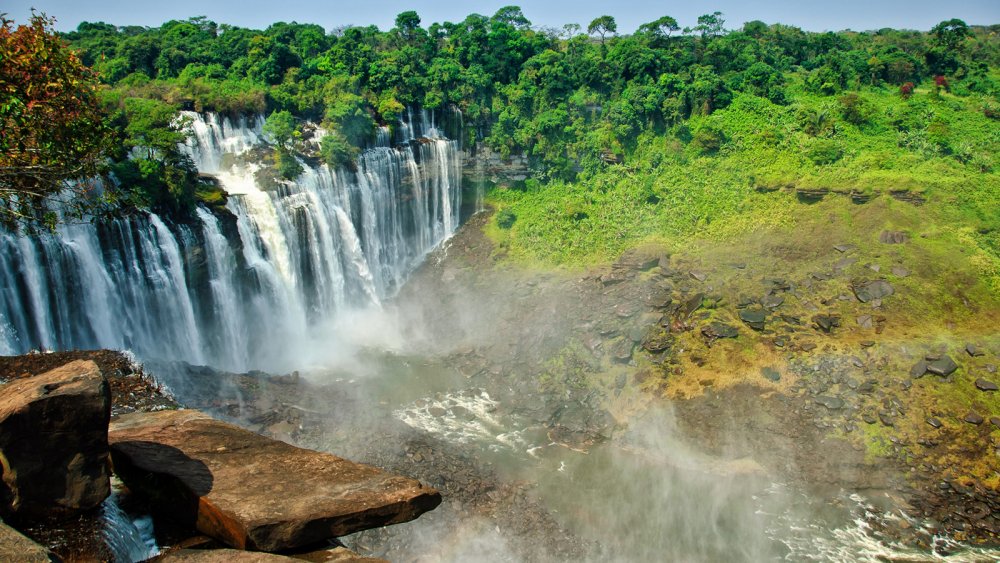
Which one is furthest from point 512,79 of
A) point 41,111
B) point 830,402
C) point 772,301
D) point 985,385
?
point 41,111

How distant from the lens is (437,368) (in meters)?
31.7

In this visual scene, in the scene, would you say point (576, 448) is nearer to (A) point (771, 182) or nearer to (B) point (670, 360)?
(B) point (670, 360)

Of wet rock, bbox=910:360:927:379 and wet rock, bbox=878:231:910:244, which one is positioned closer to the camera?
wet rock, bbox=910:360:927:379

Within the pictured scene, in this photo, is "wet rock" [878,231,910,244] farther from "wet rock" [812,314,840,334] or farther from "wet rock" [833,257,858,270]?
"wet rock" [812,314,840,334]

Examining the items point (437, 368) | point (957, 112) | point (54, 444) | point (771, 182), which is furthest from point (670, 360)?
point (957, 112)

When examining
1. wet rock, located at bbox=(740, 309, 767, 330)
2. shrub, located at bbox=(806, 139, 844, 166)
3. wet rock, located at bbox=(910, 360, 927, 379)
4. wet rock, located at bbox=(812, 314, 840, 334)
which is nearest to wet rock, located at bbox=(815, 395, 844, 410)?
wet rock, located at bbox=(910, 360, 927, 379)

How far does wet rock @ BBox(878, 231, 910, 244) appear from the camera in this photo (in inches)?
1243

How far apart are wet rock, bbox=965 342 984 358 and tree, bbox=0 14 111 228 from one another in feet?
103

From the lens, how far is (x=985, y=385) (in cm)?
2483

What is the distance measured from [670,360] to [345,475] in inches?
921

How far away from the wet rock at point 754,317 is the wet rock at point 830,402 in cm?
422

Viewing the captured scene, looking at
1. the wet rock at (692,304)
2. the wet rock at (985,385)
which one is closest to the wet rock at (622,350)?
the wet rock at (692,304)

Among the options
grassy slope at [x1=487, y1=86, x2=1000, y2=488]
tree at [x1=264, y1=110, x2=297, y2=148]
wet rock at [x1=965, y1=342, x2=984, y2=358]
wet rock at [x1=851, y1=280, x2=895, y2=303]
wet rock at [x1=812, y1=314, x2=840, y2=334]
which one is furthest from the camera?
tree at [x1=264, y1=110, x2=297, y2=148]

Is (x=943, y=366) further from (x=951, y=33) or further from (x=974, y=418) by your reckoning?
(x=951, y=33)
